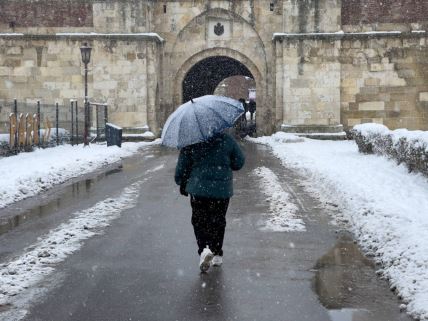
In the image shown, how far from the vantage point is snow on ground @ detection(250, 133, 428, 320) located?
510 cm

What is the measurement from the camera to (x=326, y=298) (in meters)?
4.80

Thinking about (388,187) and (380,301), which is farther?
(388,187)

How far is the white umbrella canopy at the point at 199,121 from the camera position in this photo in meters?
5.51

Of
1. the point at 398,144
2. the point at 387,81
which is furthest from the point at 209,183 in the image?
the point at 387,81

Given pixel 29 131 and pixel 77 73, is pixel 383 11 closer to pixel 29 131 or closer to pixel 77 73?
pixel 77 73

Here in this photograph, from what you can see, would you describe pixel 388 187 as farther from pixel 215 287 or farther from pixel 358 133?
pixel 358 133

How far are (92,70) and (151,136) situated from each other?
358 cm

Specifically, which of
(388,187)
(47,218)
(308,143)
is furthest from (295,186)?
(308,143)

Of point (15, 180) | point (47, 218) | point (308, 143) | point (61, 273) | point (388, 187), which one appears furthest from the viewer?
point (308, 143)

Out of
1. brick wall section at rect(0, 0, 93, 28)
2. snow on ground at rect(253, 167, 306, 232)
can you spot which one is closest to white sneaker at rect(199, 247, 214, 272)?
snow on ground at rect(253, 167, 306, 232)

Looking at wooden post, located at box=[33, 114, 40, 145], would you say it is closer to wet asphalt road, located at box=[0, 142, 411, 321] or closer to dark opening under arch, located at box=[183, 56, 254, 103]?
dark opening under arch, located at box=[183, 56, 254, 103]

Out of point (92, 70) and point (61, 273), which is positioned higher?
point (92, 70)

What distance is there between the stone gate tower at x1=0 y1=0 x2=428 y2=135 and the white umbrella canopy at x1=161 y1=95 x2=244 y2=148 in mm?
19757

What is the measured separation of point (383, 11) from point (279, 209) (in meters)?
18.5
